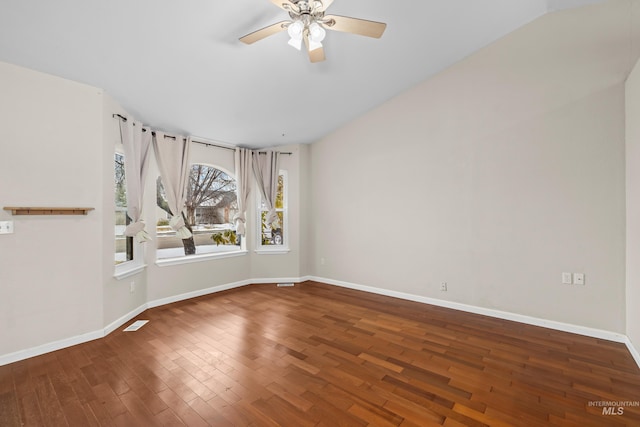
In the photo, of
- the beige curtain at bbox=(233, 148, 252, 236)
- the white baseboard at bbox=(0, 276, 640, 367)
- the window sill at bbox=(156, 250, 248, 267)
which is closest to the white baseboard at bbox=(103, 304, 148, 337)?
the white baseboard at bbox=(0, 276, 640, 367)

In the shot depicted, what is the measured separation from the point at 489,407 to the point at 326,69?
3605 millimetres

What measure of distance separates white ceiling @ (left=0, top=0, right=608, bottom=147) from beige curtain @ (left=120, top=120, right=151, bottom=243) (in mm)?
276

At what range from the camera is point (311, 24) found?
219cm

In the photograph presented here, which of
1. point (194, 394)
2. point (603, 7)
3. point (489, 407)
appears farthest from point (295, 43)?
point (603, 7)

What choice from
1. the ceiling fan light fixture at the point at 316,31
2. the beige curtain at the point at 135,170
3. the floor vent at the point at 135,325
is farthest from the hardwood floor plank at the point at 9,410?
the ceiling fan light fixture at the point at 316,31

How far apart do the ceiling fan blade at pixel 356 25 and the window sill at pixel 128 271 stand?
11.4 feet

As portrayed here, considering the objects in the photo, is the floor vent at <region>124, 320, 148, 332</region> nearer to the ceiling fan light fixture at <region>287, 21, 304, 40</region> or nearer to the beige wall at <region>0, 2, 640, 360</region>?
the beige wall at <region>0, 2, 640, 360</region>

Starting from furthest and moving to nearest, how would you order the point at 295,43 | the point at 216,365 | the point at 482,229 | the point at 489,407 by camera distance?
the point at 482,229
the point at 216,365
the point at 295,43
the point at 489,407

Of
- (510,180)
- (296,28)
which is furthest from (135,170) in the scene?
(510,180)

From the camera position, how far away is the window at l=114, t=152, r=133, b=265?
350cm

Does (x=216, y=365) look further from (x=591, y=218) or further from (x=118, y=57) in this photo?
(x=591, y=218)

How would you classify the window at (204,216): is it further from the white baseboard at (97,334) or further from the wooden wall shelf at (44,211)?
the wooden wall shelf at (44,211)

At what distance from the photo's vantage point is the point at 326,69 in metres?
3.39

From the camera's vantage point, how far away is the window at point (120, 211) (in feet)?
11.5
